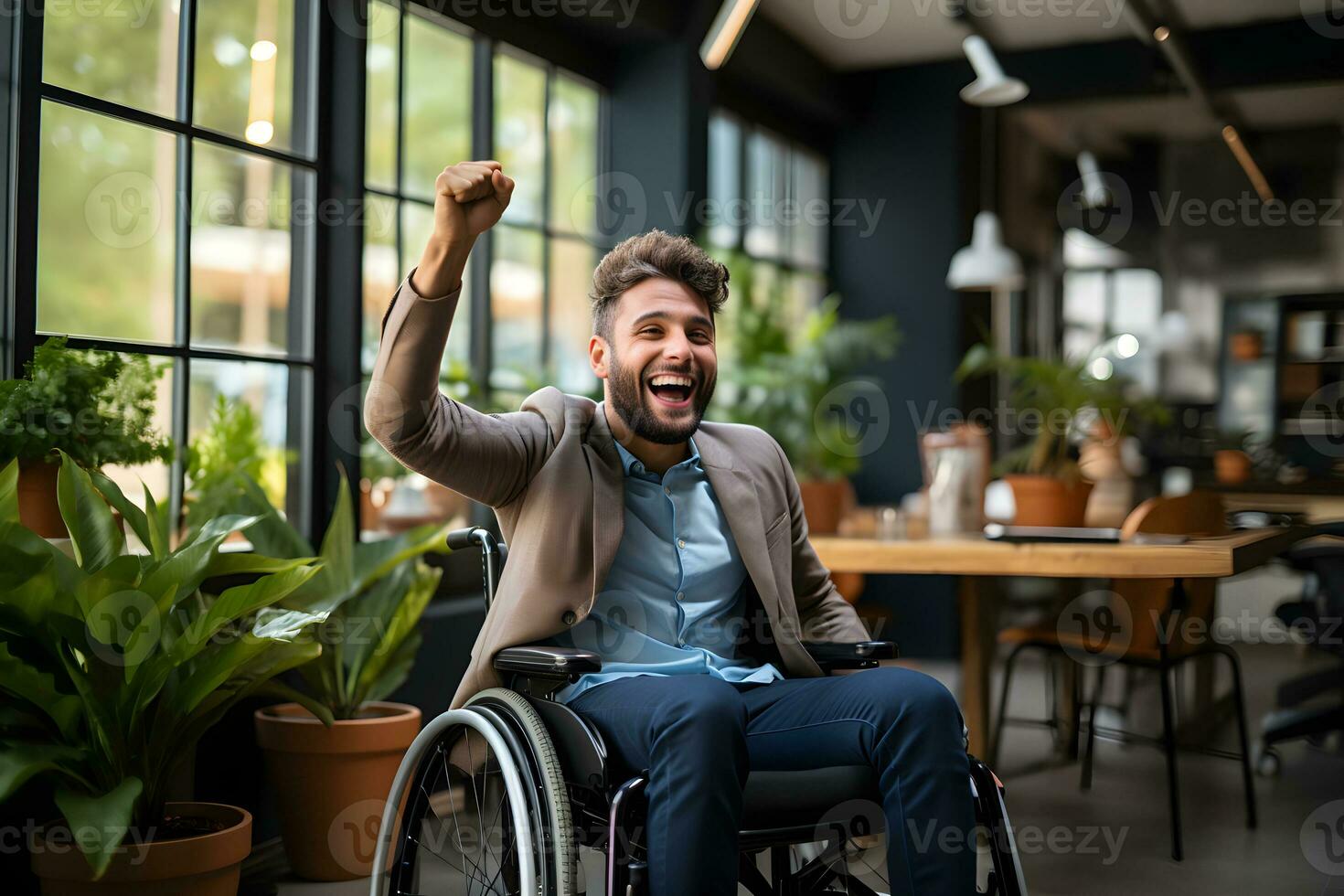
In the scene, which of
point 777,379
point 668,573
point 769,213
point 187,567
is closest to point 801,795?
point 668,573

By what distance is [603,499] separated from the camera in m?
2.00

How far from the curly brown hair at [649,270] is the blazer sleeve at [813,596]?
0.34 meters

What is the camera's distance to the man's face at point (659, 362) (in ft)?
6.64

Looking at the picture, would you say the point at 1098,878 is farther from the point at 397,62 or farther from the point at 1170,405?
the point at 1170,405

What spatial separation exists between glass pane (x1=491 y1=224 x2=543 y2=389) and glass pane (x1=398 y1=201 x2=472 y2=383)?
16cm

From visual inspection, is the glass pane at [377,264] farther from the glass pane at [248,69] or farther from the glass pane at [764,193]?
the glass pane at [764,193]

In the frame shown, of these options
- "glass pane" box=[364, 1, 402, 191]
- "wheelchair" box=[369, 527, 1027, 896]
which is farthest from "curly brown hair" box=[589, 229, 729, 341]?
"glass pane" box=[364, 1, 402, 191]

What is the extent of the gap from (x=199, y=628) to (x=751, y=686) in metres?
0.93

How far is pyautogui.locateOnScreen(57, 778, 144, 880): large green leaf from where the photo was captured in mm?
1858

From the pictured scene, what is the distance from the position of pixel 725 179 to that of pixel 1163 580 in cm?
326

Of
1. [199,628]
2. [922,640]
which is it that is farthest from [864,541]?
[922,640]

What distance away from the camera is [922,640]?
6.75m

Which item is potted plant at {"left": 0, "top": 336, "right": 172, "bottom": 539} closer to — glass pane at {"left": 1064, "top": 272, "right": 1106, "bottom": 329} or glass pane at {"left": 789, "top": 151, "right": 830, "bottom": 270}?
glass pane at {"left": 789, "top": 151, "right": 830, "bottom": 270}

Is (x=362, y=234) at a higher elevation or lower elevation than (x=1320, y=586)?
higher
